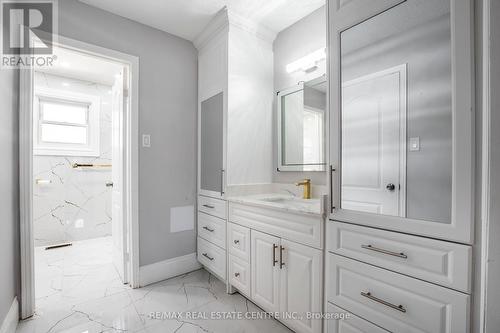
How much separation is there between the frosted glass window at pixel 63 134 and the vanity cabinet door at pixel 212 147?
2517 millimetres

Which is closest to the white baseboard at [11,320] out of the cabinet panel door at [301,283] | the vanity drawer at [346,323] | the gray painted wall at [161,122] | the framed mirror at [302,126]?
the gray painted wall at [161,122]

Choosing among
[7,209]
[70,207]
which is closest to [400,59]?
[7,209]

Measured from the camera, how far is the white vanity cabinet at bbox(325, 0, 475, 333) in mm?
870

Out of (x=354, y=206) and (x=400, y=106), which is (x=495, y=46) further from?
(x=354, y=206)

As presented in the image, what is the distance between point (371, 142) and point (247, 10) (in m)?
1.68

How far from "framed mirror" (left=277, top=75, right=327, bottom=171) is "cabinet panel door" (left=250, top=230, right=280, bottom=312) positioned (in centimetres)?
79

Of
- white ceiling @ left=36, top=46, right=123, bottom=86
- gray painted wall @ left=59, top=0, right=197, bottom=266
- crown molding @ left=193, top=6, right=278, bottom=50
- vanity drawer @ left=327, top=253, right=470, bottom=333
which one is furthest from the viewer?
white ceiling @ left=36, top=46, right=123, bottom=86

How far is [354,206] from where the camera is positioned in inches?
47.4

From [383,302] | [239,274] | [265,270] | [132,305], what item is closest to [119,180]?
[132,305]

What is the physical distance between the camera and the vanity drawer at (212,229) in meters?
2.14

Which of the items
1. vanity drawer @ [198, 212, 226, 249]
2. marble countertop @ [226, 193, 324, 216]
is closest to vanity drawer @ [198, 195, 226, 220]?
vanity drawer @ [198, 212, 226, 249]

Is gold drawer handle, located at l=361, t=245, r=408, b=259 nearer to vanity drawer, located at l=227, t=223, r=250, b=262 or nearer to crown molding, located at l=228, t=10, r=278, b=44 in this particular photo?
vanity drawer, located at l=227, t=223, r=250, b=262

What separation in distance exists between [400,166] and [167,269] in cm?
230

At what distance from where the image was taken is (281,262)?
1.54m
